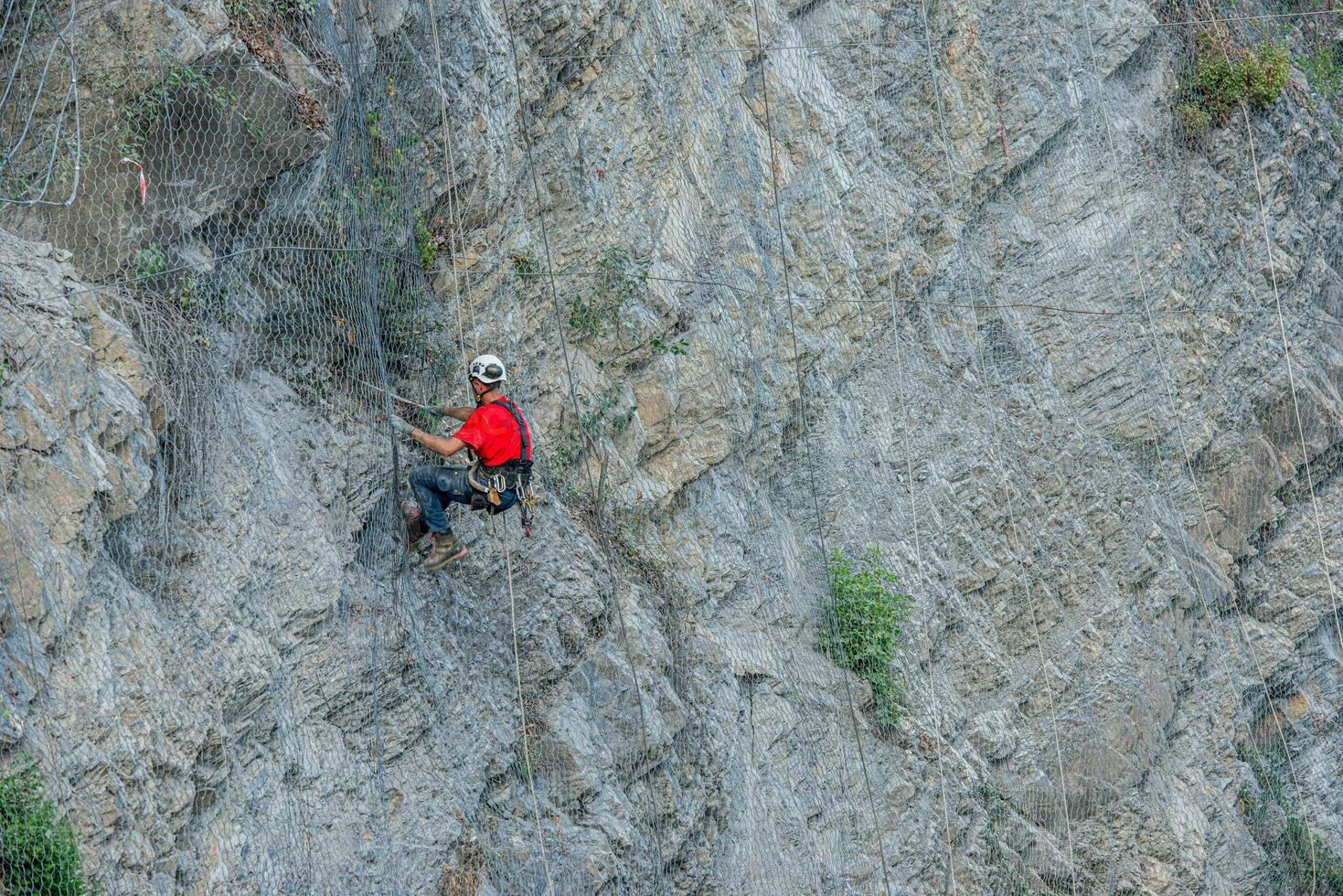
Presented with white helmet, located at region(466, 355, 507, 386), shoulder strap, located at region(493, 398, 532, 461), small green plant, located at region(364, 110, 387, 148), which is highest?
small green plant, located at region(364, 110, 387, 148)

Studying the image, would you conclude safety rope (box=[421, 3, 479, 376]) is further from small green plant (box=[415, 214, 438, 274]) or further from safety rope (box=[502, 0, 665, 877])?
safety rope (box=[502, 0, 665, 877])

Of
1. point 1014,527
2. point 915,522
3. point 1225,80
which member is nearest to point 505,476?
point 915,522

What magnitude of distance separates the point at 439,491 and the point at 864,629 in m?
3.84

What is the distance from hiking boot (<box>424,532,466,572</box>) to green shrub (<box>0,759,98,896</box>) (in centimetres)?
234

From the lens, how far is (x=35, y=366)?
4953 mm

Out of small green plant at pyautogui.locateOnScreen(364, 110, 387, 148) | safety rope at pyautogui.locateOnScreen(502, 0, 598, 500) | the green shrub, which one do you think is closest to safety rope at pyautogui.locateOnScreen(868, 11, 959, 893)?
safety rope at pyautogui.locateOnScreen(502, 0, 598, 500)

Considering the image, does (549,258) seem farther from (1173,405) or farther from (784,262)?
(1173,405)

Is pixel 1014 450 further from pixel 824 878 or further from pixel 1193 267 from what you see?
pixel 824 878

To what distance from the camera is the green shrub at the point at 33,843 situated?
4.38 metres

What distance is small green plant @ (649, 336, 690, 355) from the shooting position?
8.49 metres

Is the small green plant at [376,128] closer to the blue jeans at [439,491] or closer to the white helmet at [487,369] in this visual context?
the white helmet at [487,369]

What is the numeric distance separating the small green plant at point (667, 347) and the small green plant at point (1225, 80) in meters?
6.80

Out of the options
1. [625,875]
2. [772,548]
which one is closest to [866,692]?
[772,548]

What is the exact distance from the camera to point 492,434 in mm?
6527
